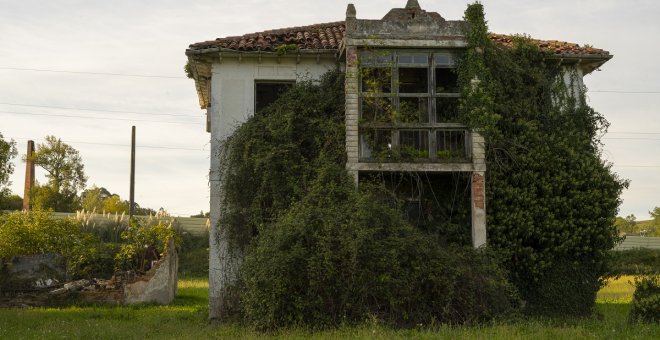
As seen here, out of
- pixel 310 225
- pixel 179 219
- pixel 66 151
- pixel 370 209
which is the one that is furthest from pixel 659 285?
pixel 66 151

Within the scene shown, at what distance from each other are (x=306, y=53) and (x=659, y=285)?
10.1 meters

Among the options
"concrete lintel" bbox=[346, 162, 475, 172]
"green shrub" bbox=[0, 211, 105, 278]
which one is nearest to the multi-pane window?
"concrete lintel" bbox=[346, 162, 475, 172]

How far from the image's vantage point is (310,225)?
Answer: 1806cm

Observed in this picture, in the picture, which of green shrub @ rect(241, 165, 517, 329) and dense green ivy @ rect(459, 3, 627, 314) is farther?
dense green ivy @ rect(459, 3, 627, 314)

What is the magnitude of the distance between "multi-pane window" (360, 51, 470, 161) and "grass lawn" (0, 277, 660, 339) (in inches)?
189

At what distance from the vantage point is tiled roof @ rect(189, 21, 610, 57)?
21.8 m

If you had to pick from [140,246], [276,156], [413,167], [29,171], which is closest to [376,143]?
[413,167]

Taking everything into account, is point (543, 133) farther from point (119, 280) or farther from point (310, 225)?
point (119, 280)

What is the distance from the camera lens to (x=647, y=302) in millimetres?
17438

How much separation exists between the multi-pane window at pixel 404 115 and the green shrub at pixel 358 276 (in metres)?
2.36

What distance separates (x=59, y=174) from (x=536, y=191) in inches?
1619

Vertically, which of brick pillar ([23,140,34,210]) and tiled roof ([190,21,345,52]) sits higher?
tiled roof ([190,21,345,52])

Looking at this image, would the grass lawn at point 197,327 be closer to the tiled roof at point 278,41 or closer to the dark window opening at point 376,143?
the dark window opening at point 376,143

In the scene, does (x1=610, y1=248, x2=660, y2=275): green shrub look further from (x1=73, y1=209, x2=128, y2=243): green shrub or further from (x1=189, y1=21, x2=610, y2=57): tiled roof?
(x1=73, y1=209, x2=128, y2=243): green shrub
